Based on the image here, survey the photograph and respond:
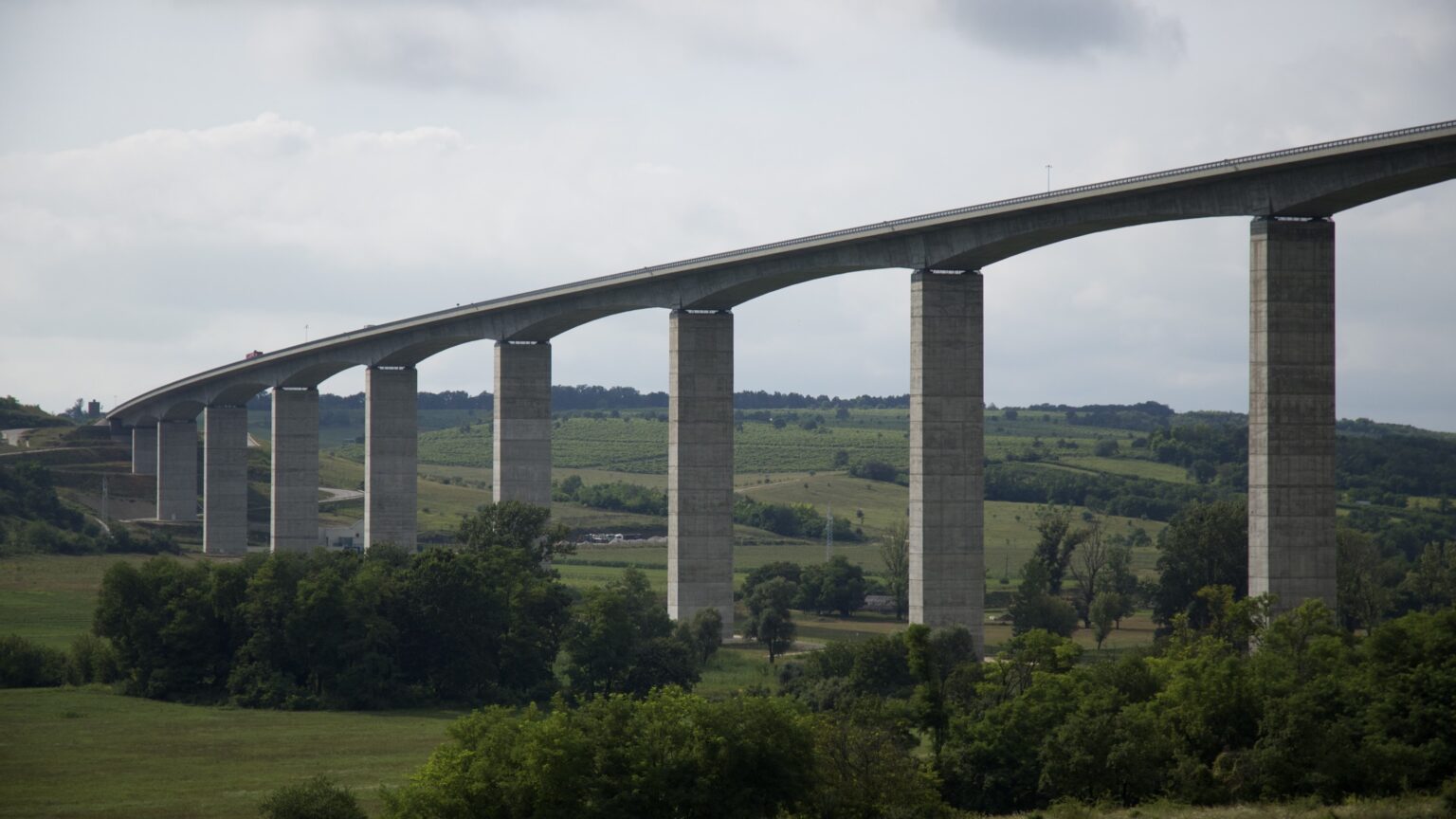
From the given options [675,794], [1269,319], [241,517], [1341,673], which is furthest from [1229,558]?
[241,517]

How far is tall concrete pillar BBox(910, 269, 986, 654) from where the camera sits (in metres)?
64.6

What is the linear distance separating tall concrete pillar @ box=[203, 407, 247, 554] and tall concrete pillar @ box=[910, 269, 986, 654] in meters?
66.3

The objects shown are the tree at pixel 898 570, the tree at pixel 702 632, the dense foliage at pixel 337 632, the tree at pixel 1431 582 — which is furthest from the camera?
the tree at pixel 898 570

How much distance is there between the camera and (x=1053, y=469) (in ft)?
552

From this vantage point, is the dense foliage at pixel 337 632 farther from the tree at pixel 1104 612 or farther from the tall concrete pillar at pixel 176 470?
the tall concrete pillar at pixel 176 470

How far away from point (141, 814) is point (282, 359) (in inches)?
2488

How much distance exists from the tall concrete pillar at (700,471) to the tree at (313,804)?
32.7m

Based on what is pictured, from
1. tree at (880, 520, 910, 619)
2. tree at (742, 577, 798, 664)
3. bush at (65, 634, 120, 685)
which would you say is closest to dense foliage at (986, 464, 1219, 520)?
tree at (880, 520, 910, 619)

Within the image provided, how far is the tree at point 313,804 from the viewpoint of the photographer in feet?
141

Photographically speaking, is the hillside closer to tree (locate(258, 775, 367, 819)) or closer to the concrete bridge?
the concrete bridge

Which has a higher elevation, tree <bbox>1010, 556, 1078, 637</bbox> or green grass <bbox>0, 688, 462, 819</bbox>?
tree <bbox>1010, 556, 1078, 637</bbox>

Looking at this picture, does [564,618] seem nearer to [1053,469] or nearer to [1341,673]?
[1341,673]

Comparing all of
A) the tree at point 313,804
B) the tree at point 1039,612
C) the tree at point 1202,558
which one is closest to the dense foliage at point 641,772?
the tree at point 313,804

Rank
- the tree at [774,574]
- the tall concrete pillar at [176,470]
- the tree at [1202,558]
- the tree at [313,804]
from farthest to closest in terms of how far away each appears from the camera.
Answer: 1. the tall concrete pillar at [176,470]
2. the tree at [774,574]
3. the tree at [1202,558]
4. the tree at [313,804]
